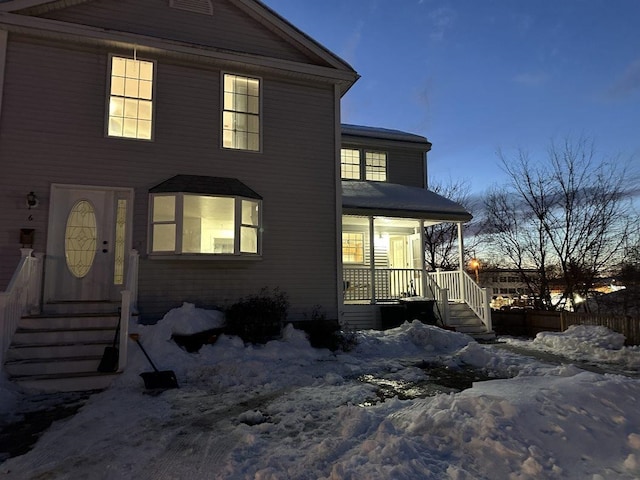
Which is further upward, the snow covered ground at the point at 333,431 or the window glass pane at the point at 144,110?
the window glass pane at the point at 144,110

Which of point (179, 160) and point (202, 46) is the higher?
point (202, 46)

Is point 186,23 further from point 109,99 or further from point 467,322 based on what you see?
point 467,322

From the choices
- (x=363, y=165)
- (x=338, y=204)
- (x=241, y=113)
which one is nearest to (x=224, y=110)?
(x=241, y=113)

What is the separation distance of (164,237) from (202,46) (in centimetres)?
434

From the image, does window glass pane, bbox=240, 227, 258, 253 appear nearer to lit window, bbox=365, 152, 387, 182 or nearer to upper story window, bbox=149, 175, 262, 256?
upper story window, bbox=149, 175, 262, 256

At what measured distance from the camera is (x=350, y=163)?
15.6 meters

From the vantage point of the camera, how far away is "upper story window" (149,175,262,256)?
8.62m

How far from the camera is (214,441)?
4.01 metres

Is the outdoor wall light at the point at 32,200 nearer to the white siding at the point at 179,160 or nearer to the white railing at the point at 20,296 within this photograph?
the white siding at the point at 179,160

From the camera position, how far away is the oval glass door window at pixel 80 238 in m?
8.20

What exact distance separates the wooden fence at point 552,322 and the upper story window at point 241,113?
9.38 m

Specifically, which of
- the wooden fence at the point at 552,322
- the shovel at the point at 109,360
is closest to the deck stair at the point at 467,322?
the wooden fence at the point at 552,322

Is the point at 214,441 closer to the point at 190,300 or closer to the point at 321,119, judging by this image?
the point at 190,300

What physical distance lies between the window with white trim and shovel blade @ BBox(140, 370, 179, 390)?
3.04 metres
